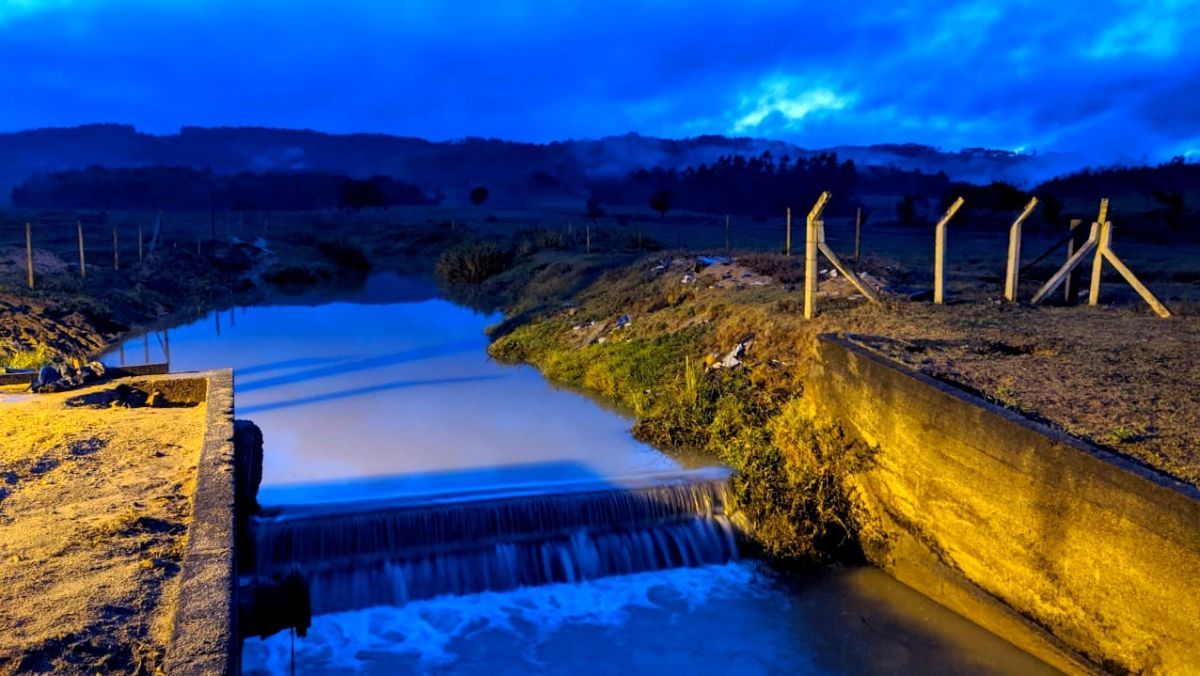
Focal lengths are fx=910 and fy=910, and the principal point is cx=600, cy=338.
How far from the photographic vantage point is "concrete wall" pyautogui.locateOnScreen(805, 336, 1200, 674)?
5.81m

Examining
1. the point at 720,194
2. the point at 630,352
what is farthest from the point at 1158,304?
the point at 720,194

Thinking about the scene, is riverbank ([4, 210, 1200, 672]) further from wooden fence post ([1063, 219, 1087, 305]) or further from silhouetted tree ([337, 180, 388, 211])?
silhouetted tree ([337, 180, 388, 211])

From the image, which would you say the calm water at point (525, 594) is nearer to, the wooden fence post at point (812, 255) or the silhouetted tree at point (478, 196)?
the wooden fence post at point (812, 255)

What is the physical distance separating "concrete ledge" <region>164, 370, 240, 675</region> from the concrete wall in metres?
5.54

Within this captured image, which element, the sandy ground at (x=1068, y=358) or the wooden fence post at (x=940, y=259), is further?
the wooden fence post at (x=940, y=259)

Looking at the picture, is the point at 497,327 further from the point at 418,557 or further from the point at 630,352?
the point at 418,557

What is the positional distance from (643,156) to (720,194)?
148 feet

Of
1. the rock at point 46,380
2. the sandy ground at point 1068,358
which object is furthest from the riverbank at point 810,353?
the rock at point 46,380

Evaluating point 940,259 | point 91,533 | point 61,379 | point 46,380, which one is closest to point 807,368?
point 940,259

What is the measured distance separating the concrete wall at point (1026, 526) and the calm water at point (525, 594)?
376 millimetres

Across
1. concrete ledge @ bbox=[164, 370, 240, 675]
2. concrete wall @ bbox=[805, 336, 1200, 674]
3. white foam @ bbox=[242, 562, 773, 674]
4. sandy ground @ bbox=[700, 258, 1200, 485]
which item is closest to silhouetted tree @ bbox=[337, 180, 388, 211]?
sandy ground @ bbox=[700, 258, 1200, 485]

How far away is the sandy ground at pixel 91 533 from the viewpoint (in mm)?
4660

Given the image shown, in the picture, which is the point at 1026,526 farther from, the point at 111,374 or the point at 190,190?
the point at 190,190

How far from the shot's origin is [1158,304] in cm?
1205
